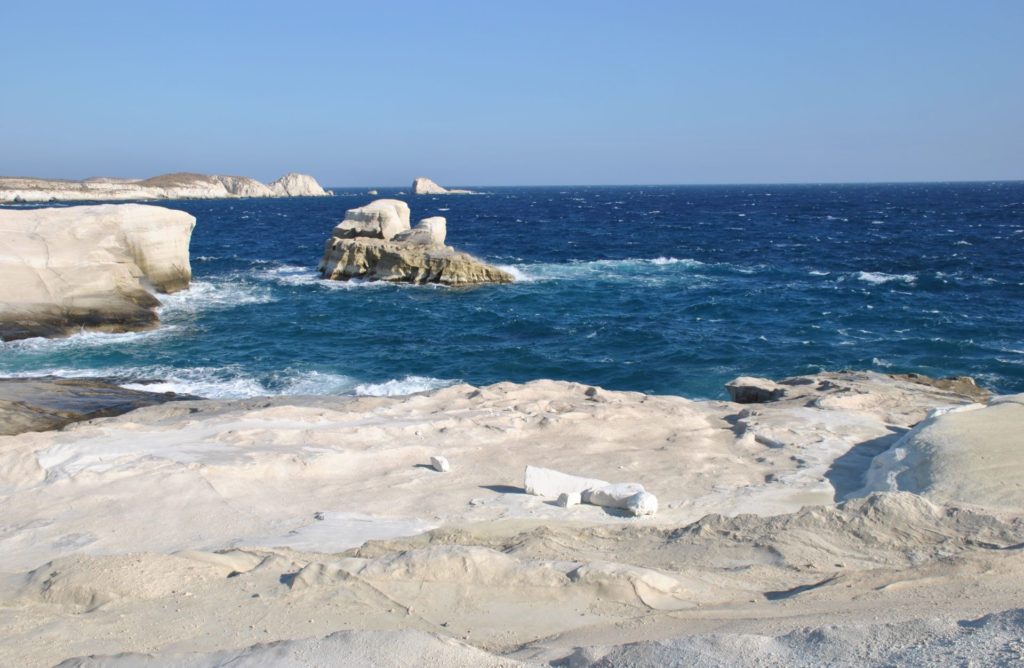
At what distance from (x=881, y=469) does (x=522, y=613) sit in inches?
242

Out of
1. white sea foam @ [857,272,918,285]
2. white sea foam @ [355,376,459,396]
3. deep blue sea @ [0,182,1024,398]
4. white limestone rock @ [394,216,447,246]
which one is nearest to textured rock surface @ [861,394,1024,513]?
deep blue sea @ [0,182,1024,398]

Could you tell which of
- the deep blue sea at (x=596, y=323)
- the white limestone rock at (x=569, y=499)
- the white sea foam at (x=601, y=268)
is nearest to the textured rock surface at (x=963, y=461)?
the white limestone rock at (x=569, y=499)

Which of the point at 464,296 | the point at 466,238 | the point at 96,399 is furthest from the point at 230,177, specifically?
the point at 96,399

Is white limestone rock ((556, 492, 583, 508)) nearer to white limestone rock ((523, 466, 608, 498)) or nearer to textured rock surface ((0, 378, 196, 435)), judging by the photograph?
white limestone rock ((523, 466, 608, 498))

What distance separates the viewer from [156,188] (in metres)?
134

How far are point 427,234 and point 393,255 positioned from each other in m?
2.42

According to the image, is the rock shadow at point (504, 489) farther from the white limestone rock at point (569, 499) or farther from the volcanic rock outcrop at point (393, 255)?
the volcanic rock outcrop at point (393, 255)

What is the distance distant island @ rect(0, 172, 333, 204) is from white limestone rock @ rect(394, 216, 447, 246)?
8151cm

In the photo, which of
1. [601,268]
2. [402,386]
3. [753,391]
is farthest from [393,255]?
[753,391]

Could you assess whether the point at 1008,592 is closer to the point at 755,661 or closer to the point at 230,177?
the point at 755,661

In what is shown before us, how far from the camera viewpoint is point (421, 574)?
6.34 metres

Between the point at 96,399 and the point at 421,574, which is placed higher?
the point at 421,574

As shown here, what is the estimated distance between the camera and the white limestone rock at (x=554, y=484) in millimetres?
9313

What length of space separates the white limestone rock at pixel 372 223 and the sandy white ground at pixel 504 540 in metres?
26.9
